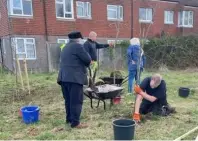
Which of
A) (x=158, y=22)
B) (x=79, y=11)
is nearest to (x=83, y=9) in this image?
(x=79, y=11)

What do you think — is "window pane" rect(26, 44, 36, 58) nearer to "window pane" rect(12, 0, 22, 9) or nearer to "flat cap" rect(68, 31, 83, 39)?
"window pane" rect(12, 0, 22, 9)

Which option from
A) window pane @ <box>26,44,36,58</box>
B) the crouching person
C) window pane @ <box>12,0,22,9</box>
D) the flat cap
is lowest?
the crouching person

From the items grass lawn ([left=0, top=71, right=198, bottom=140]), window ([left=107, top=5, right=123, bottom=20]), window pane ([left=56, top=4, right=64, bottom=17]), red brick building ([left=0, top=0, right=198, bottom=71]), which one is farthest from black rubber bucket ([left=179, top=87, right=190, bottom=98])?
window ([left=107, top=5, right=123, bottom=20])

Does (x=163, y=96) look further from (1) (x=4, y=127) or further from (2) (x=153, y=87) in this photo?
(1) (x=4, y=127)

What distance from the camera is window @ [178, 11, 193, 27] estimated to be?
71.8ft

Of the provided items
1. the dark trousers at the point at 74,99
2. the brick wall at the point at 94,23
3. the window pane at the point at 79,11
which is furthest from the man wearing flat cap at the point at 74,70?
the window pane at the point at 79,11

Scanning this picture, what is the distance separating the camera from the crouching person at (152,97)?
4.88 meters

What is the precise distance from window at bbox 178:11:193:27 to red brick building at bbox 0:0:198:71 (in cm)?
90

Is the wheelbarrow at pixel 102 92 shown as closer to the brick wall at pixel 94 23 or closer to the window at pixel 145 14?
the brick wall at pixel 94 23

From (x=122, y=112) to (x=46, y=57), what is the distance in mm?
9916

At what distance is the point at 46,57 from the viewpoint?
14805mm

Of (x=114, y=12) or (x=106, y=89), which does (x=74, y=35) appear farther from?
(x=114, y=12)

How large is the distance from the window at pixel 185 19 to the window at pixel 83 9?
9.26 m

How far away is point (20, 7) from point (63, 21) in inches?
109
